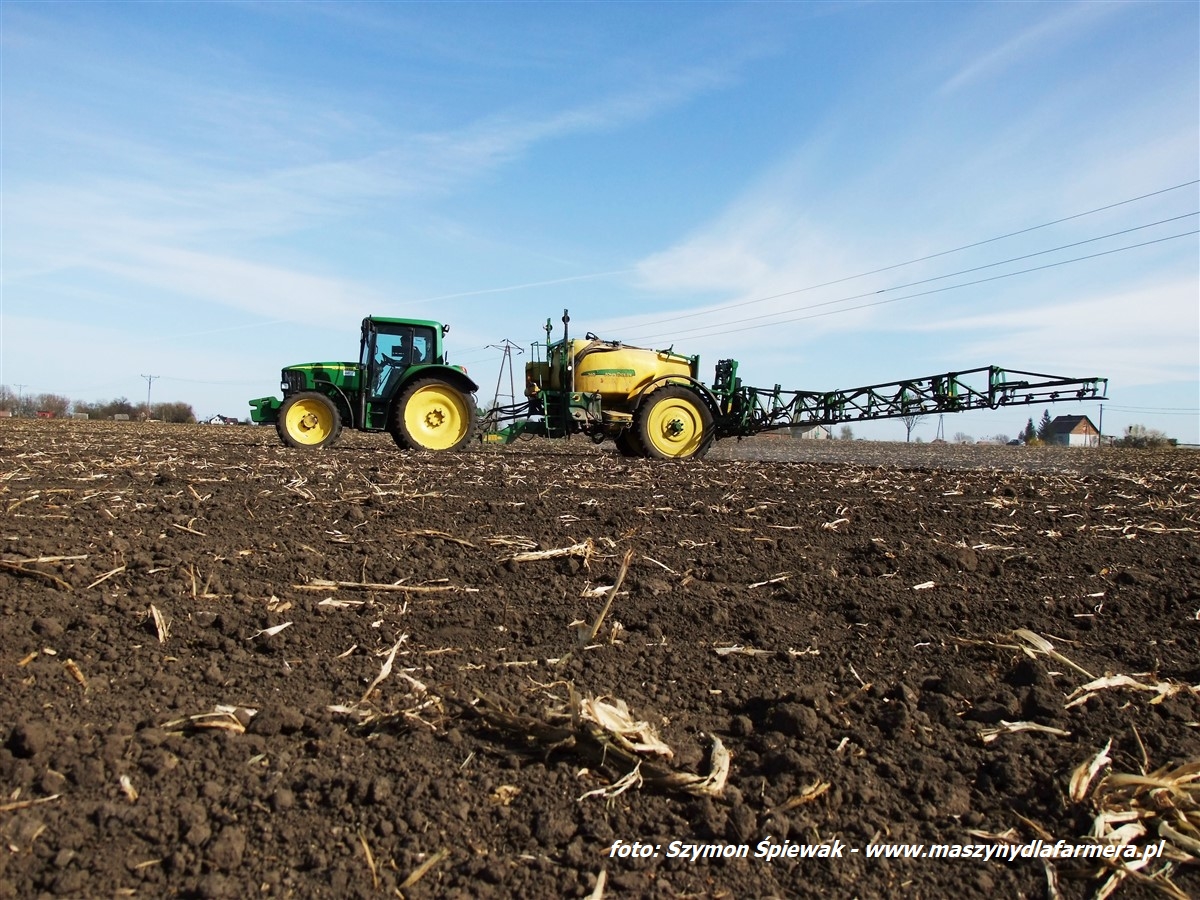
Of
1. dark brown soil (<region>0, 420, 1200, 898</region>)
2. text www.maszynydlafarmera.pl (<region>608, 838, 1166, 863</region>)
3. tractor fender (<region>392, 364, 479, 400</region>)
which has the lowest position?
text www.maszynydlafarmera.pl (<region>608, 838, 1166, 863</region>)

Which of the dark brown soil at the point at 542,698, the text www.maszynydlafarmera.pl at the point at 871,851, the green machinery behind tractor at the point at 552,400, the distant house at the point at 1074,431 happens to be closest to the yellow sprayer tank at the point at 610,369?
the green machinery behind tractor at the point at 552,400

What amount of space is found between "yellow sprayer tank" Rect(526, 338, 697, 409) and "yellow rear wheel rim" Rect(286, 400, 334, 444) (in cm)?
370

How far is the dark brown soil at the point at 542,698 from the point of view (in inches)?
81.9

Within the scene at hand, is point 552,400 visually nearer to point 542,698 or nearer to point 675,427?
point 675,427

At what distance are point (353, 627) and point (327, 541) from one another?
1.56 metres

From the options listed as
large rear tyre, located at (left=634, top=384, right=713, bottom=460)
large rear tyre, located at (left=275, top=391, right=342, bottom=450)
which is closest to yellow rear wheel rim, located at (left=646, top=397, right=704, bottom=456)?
large rear tyre, located at (left=634, top=384, right=713, bottom=460)

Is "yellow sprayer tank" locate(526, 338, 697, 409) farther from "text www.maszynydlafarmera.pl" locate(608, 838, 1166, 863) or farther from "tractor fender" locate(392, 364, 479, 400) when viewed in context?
"text www.maszynydlafarmera.pl" locate(608, 838, 1166, 863)

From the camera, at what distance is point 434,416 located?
1430 cm

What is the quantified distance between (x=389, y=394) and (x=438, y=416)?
0.92m

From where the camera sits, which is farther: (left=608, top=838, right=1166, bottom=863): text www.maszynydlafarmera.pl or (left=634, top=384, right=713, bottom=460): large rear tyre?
(left=634, top=384, right=713, bottom=460): large rear tyre

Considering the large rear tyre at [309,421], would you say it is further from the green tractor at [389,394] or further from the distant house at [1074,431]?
the distant house at [1074,431]

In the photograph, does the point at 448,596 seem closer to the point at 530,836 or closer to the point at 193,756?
the point at 193,756

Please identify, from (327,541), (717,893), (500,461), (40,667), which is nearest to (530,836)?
(717,893)

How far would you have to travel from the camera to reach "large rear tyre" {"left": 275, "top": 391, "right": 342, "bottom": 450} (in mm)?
13945
